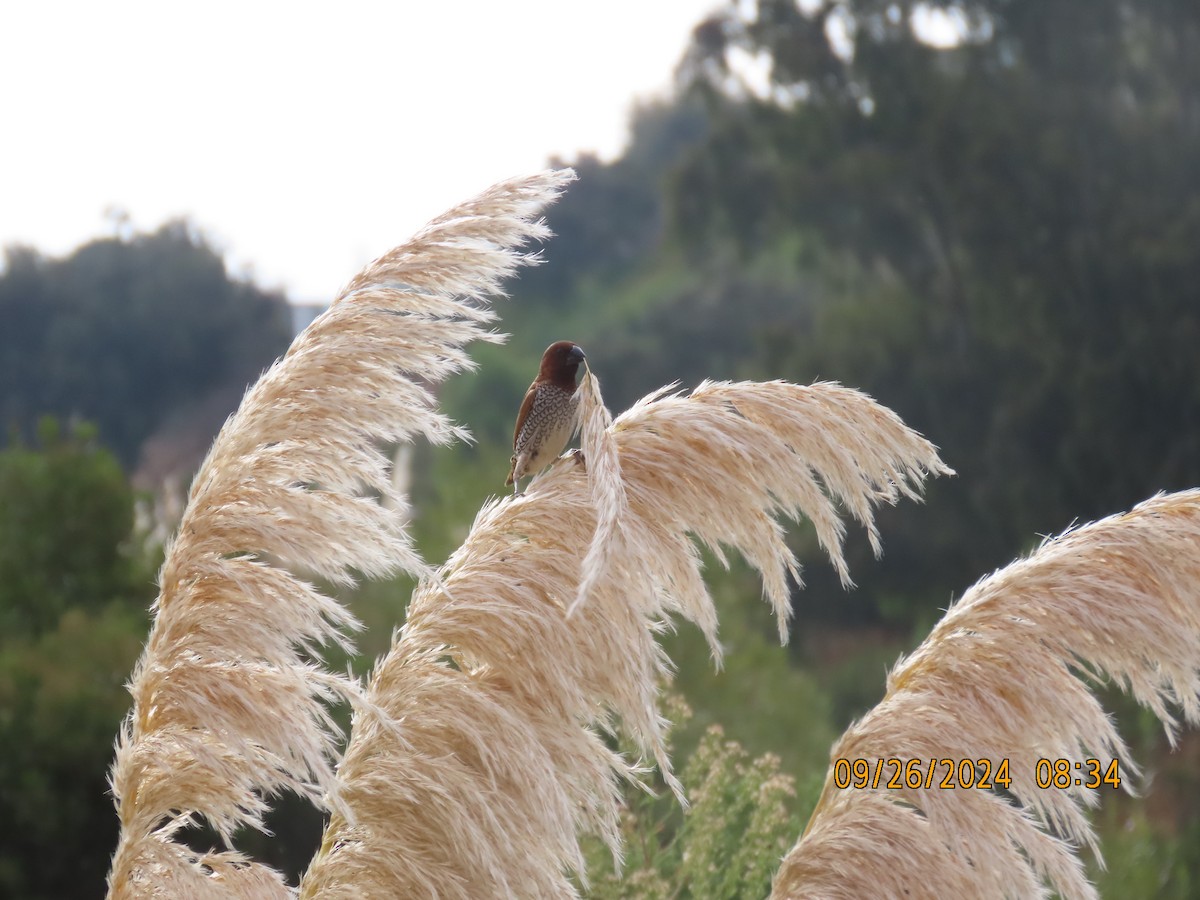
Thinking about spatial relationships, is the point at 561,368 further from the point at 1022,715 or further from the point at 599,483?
the point at 1022,715

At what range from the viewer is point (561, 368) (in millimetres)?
3664

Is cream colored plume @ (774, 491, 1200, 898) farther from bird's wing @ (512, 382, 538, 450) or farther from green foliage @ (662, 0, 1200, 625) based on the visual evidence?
green foliage @ (662, 0, 1200, 625)

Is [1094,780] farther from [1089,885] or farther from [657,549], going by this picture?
[657,549]

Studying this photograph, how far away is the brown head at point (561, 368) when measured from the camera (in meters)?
3.63

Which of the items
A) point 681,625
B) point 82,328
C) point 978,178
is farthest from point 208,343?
point 681,625

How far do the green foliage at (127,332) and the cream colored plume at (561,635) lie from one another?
32014 millimetres

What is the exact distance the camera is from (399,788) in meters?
2.58

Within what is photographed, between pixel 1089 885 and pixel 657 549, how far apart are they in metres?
1.06

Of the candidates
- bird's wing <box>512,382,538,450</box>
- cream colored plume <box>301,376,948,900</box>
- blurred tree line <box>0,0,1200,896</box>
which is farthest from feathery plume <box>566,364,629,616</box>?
blurred tree line <box>0,0,1200,896</box>

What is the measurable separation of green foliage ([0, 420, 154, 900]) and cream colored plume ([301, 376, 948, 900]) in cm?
550
